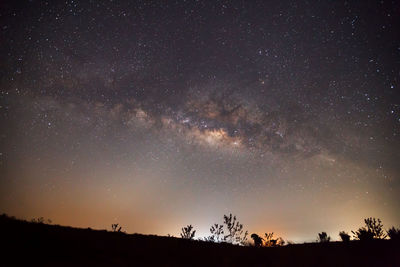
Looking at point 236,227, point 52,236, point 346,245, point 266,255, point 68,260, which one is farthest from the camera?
point 236,227

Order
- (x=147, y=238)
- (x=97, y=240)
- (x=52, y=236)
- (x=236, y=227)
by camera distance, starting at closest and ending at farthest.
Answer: (x=52, y=236) < (x=97, y=240) < (x=147, y=238) < (x=236, y=227)

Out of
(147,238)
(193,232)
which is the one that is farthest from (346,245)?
(193,232)

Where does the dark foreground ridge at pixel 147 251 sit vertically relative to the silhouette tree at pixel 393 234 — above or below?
below

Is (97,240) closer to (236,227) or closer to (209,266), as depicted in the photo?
(209,266)

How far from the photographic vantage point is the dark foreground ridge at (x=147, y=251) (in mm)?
7820

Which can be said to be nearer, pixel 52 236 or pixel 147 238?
pixel 52 236

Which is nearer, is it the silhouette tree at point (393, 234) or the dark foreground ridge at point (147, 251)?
the dark foreground ridge at point (147, 251)

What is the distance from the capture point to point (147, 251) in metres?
9.59

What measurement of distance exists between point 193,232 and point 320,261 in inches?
708

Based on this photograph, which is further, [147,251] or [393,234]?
[393,234]

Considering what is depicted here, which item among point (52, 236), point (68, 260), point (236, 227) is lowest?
point (68, 260)

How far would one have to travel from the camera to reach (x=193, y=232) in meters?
26.5

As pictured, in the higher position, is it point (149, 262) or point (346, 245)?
Answer: point (346, 245)

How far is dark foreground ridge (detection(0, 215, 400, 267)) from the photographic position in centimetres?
782
